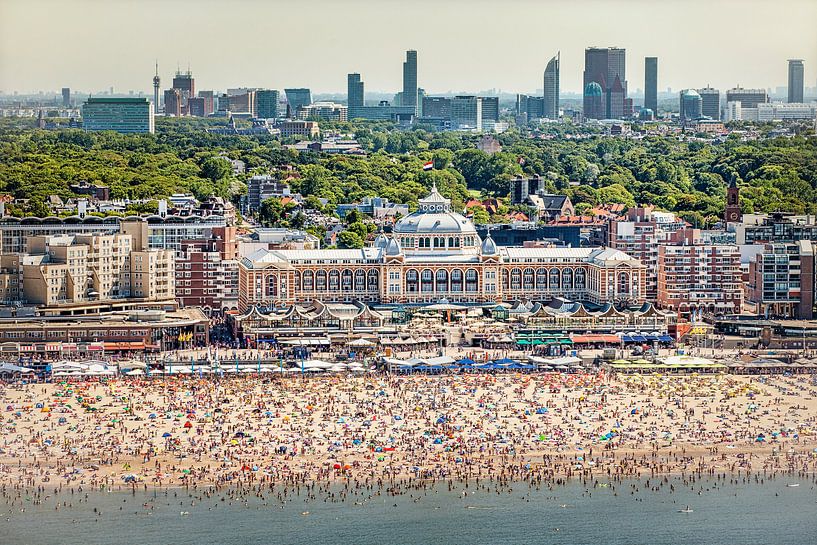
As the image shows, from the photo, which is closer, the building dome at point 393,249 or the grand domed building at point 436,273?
the grand domed building at point 436,273

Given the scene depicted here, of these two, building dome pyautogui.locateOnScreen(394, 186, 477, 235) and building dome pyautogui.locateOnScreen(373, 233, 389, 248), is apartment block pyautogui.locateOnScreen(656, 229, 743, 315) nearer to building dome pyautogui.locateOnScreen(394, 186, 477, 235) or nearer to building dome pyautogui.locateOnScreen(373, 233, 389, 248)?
building dome pyautogui.locateOnScreen(394, 186, 477, 235)

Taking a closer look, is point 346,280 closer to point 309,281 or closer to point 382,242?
point 309,281

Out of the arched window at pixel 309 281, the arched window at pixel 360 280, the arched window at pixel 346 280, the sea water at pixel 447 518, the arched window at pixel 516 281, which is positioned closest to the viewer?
the sea water at pixel 447 518

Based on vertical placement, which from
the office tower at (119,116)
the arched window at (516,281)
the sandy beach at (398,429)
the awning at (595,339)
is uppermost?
the office tower at (119,116)

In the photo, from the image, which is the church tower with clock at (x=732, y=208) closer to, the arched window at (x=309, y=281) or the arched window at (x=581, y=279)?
the arched window at (x=581, y=279)

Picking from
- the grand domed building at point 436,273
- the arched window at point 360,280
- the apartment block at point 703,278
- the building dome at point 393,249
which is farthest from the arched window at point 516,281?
the arched window at point 360,280

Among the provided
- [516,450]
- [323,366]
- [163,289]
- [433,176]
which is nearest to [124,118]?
[433,176]

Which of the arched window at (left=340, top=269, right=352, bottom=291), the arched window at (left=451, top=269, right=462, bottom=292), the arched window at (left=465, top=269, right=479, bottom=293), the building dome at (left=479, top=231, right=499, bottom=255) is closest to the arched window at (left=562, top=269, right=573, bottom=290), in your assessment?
the building dome at (left=479, top=231, right=499, bottom=255)

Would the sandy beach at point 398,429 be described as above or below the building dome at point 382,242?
below
